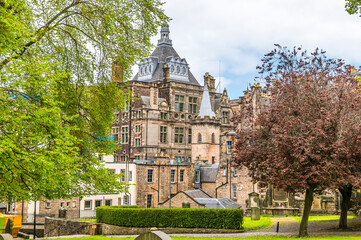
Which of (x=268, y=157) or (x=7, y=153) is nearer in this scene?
(x=7, y=153)

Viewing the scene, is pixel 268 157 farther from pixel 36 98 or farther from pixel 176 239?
pixel 36 98

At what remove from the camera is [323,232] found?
74.0 ft

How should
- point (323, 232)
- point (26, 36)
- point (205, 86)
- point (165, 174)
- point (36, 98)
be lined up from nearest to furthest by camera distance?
point (26, 36)
point (36, 98)
point (323, 232)
point (165, 174)
point (205, 86)

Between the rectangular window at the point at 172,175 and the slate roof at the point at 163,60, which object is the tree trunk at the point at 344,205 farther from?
the slate roof at the point at 163,60

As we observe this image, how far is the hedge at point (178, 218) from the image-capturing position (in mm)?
27306

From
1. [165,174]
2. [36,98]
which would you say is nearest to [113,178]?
[36,98]

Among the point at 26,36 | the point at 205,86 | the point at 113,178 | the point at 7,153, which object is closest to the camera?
the point at 7,153

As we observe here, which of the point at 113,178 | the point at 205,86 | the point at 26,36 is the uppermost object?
the point at 205,86

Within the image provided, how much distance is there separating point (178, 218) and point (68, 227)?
9986mm

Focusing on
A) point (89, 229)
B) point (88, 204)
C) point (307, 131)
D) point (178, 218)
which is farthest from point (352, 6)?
point (88, 204)

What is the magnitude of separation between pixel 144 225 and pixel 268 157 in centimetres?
1238

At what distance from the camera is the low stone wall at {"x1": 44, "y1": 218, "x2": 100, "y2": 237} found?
32906 millimetres

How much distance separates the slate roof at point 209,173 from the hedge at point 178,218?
26266mm

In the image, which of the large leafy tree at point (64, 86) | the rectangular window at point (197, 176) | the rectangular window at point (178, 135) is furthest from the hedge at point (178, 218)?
the rectangular window at point (178, 135)
